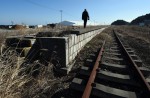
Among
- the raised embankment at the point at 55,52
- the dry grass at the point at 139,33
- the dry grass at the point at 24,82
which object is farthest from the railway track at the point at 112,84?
the dry grass at the point at 139,33

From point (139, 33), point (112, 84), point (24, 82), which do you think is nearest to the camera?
point (24, 82)

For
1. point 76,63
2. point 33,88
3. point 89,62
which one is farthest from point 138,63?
point 33,88

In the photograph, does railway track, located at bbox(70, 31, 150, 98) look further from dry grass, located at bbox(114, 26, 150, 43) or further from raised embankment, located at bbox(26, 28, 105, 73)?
dry grass, located at bbox(114, 26, 150, 43)

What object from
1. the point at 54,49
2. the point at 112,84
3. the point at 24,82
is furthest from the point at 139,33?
the point at 24,82

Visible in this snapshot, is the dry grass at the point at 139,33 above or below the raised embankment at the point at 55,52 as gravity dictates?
below

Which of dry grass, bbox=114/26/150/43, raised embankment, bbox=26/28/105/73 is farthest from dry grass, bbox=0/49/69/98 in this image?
dry grass, bbox=114/26/150/43

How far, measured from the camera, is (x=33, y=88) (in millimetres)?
4102

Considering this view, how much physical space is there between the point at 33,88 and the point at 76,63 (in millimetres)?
2705

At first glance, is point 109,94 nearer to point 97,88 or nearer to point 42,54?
point 97,88

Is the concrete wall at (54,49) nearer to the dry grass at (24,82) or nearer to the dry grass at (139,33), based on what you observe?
the dry grass at (24,82)

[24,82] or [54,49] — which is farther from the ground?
[54,49]

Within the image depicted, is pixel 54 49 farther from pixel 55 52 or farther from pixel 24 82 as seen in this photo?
pixel 24 82

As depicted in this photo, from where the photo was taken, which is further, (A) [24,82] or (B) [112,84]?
(B) [112,84]

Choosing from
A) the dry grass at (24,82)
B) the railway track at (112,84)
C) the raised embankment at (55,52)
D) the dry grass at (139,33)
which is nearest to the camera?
the dry grass at (24,82)
